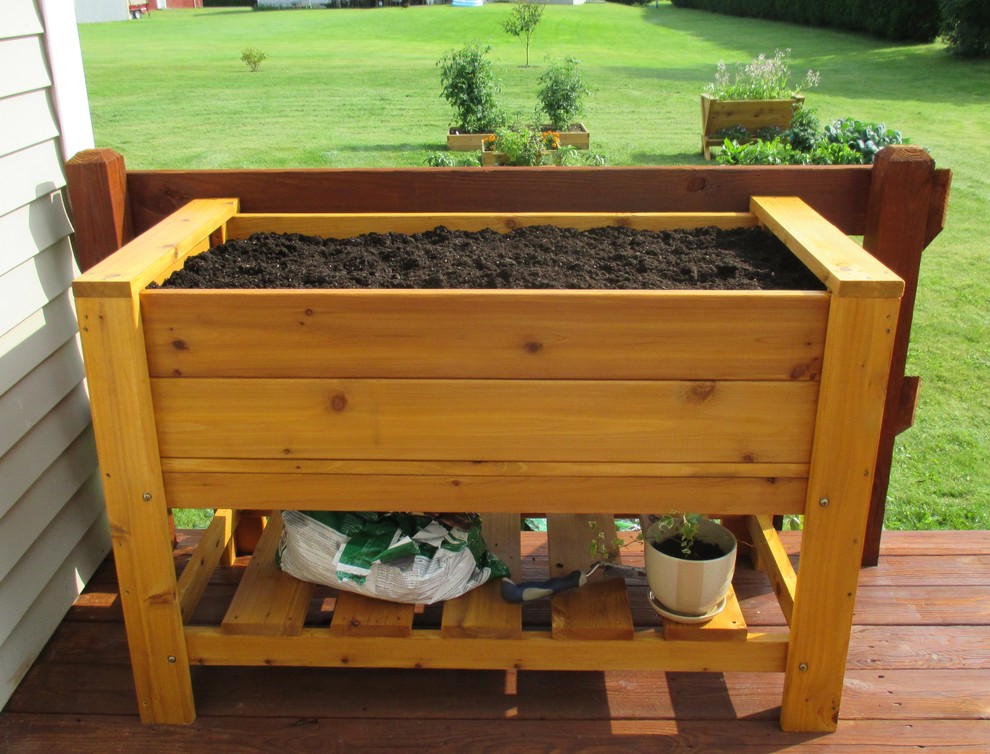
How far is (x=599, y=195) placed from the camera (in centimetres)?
241

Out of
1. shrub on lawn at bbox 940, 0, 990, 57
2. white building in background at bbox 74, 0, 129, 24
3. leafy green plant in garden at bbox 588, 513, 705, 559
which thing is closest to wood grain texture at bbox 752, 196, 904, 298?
leafy green plant in garden at bbox 588, 513, 705, 559

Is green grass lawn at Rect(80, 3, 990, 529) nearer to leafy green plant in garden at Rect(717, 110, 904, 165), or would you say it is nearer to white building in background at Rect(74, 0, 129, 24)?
leafy green plant in garden at Rect(717, 110, 904, 165)

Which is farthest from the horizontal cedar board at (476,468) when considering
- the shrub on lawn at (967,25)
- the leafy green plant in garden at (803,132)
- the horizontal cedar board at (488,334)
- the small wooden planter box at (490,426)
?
the shrub on lawn at (967,25)

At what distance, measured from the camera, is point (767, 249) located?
2150 millimetres

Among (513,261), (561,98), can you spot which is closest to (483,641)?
(513,261)

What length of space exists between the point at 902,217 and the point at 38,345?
6.74ft

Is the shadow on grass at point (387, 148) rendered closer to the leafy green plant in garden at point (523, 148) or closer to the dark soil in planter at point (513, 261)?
the leafy green plant in garden at point (523, 148)

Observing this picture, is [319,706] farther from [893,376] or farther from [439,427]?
[893,376]

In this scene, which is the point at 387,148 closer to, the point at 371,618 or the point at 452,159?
the point at 452,159

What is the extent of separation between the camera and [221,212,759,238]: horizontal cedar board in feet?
7.70

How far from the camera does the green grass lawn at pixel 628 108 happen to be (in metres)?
4.10

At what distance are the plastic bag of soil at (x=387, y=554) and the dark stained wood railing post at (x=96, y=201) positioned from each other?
30.6 inches

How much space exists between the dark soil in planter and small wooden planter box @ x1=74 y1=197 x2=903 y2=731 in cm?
12

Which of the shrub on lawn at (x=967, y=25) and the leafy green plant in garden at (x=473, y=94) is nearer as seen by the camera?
the leafy green plant in garden at (x=473, y=94)
